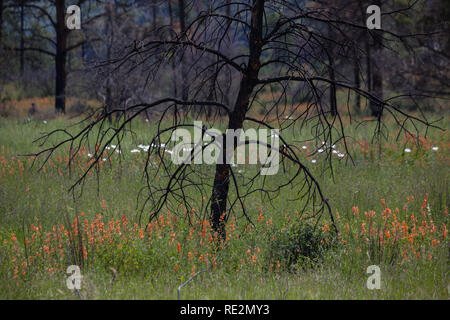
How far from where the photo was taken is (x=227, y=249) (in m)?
5.28

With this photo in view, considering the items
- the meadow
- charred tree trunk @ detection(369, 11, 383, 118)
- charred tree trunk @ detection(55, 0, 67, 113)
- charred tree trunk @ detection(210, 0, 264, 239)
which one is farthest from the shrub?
charred tree trunk @ detection(55, 0, 67, 113)

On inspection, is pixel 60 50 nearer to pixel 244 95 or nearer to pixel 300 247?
pixel 244 95

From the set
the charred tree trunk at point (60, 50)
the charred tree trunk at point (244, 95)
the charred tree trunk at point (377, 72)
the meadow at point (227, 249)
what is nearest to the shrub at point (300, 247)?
the meadow at point (227, 249)

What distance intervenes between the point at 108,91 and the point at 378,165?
1108 centimetres

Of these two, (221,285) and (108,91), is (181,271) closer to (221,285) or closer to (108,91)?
(221,285)

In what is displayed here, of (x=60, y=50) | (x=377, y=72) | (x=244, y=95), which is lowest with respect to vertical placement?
(x=244, y=95)

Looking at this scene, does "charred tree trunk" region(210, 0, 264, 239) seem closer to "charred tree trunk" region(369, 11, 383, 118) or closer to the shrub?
the shrub

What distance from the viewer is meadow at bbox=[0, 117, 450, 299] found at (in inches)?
157

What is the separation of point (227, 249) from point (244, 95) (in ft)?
5.83

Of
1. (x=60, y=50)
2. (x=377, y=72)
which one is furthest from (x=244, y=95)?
(x=60, y=50)

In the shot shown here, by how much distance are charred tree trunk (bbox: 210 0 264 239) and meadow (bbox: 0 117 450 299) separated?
0.37 m

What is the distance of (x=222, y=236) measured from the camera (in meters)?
5.36

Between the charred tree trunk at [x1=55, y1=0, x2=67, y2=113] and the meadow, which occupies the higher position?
the charred tree trunk at [x1=55, y1=0, x2=67, y2=113]
